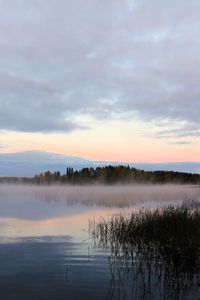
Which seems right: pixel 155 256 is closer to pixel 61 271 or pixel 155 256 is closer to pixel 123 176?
pixel 61 271

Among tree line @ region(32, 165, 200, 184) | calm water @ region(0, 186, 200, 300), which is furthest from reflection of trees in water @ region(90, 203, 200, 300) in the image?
tree line @ region(32, 165, 200, 184)

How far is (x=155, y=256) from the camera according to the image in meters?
15.0

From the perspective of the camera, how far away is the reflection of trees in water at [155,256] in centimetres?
1158

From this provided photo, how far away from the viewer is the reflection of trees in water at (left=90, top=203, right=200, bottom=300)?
11578mm

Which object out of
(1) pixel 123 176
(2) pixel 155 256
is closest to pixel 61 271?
(2) pixel 155 256

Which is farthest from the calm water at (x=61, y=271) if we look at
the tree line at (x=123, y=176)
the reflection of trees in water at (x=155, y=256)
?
the tree line at (x=123, y=176)

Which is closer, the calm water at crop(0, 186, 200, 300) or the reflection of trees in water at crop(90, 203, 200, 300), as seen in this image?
the calm water at crop(0, 186, 200, 300)

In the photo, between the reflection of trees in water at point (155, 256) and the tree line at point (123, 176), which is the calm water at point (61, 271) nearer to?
the reflection of trees in water at point (155, 256)

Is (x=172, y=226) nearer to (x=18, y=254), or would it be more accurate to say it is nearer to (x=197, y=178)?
(x=18, y=254)

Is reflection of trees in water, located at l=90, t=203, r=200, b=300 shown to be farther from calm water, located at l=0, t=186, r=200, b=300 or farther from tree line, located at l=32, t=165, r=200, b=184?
tree line, located at l=32, t=165, r=200, b=184

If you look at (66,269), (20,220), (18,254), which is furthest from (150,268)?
(20,220)

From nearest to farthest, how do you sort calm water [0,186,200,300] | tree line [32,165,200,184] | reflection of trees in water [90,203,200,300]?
calm water [0,186,200,300], reflection of trees in water [90,203,200,300], tree line [32,165,200,184]

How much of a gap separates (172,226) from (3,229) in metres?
9.53

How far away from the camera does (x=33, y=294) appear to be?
11.1 metres
